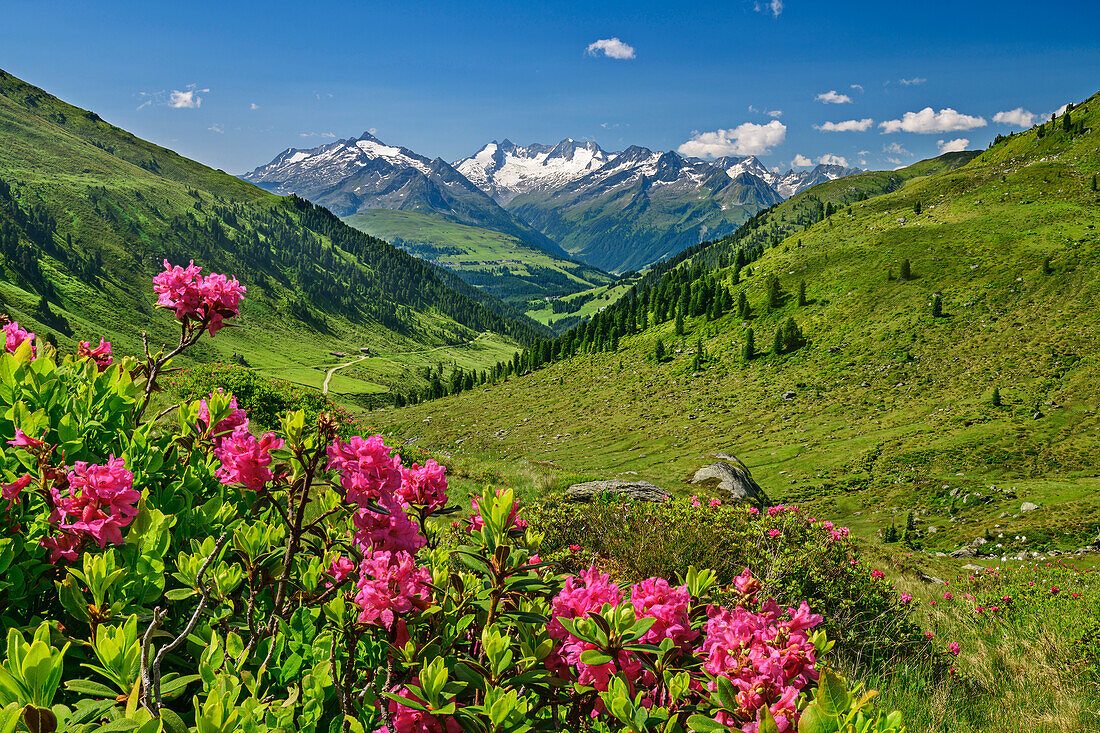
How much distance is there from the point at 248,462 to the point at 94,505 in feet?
2.00

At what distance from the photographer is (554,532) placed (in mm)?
8672

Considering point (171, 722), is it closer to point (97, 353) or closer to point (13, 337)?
point (13, 337)

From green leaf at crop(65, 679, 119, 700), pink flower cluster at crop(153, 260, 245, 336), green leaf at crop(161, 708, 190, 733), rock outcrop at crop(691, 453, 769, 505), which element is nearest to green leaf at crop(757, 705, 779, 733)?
green leaf at crop(161, 708, 190, 733)

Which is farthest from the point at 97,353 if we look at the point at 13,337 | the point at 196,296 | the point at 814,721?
the point at 814,721

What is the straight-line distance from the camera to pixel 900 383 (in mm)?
46750

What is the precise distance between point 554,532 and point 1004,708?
581 centimetres

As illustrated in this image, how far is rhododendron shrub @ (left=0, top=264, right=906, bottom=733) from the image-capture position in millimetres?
2020

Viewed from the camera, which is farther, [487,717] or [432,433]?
[432,433]

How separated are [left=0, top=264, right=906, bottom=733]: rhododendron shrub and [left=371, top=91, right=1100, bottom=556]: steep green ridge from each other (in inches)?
707

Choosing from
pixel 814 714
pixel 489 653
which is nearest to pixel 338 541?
pixel 489 653

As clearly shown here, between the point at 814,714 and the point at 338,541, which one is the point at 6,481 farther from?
the point at 814,714

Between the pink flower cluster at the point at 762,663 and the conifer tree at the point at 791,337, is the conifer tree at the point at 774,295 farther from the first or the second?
the pink flower cluster at the point at 762,663

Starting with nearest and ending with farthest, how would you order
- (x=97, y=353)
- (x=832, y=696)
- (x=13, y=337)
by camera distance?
(x=832, y=696) → (x=13, y=337) → (x=97, y=353)

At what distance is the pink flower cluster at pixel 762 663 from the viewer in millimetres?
2098
